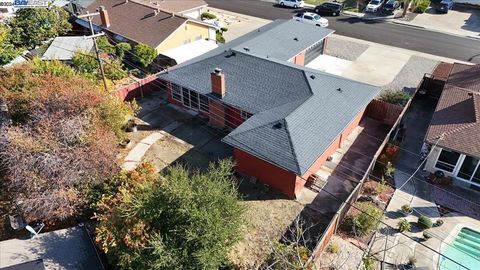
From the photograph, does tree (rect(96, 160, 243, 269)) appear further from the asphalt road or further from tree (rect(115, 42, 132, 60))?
the asphalt road

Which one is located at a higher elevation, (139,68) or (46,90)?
(46,90)

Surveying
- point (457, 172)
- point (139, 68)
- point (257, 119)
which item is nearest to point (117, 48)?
point (139, 68)


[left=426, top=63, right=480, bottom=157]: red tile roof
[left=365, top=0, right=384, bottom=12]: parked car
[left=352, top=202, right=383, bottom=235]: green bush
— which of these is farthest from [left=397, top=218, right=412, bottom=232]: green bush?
[left=365, top=0, right=384, bottom=12]: parked car

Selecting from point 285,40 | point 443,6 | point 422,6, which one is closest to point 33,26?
point 285,40

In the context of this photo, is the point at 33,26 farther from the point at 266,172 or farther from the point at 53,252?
the point at 266,172

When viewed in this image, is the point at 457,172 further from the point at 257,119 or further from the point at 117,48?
the point at 117,48
